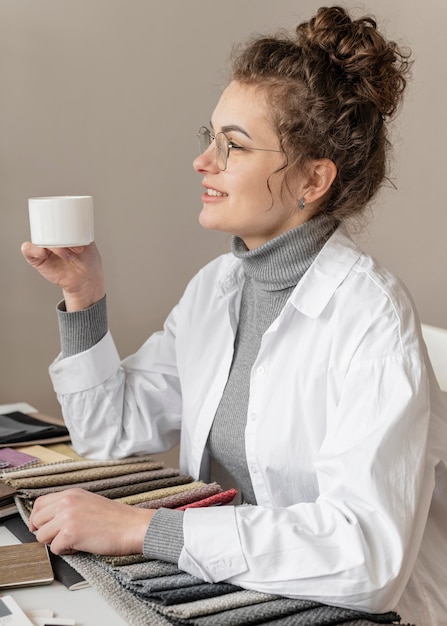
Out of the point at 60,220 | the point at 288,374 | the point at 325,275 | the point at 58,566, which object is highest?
the point at 60,220

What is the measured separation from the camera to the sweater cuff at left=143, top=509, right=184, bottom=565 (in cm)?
114

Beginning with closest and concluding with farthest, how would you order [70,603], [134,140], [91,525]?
1. [70,603]
2. [91,525]
3. [134,140]

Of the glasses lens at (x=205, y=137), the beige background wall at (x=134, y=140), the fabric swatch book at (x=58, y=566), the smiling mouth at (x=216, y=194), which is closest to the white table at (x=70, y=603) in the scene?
the fabric swatch book at (x=58, y=566)

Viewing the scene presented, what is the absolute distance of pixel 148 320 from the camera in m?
2.76

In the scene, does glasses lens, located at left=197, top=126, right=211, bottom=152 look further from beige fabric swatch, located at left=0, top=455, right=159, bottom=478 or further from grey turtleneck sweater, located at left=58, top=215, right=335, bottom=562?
beige fabric swatch, located at left=0, top=455, right=159, bottom=478

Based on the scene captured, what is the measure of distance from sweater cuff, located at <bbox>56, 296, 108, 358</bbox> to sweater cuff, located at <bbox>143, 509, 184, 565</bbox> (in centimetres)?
57

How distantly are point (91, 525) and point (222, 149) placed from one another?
68cm

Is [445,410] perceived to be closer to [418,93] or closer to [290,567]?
[290,567]

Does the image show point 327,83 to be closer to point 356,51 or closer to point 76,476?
point 356,51

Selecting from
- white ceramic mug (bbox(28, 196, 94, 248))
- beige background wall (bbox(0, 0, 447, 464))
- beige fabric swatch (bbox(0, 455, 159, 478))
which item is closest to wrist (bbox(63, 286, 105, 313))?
white ceramic mug (bbox(28, 196, 94, 248))

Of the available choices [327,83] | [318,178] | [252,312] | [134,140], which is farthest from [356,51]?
[134,140]

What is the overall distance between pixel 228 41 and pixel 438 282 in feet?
3.63

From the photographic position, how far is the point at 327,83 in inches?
56.6

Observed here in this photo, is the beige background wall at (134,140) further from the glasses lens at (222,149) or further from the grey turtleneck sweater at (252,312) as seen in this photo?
the glasses lens at (222,149)
